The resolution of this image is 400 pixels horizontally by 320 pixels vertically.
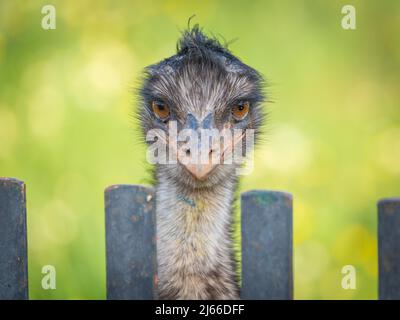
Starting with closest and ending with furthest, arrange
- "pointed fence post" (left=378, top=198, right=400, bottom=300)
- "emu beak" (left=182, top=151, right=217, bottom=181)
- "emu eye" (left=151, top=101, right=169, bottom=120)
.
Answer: "pointed fence post" (left=378, top=198, right=400, bottom=300) < "emu beak" (left=182, top=151, right=217, bottom=181) < "emu eye" (left=151, top=101, right=169, bottom=120)

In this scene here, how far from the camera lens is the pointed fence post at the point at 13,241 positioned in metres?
2.11

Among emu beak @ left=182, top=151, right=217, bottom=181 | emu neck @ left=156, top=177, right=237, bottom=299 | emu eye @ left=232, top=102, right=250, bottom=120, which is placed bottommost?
emu neck @ left=156, top=177, right=237, bottom=299

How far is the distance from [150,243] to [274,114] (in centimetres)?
210

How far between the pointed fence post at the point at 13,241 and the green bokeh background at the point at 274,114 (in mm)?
1832

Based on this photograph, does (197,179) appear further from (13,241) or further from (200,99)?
(13,241)

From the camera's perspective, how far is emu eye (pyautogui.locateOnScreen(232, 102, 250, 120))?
9.25ft

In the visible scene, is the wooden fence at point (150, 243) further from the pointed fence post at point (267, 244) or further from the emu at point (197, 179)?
the emu at point (197, 179)

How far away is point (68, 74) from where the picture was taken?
432cm

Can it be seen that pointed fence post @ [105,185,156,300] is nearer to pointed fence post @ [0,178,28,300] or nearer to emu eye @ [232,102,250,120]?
pointed fence post @ [0,178,28,300]

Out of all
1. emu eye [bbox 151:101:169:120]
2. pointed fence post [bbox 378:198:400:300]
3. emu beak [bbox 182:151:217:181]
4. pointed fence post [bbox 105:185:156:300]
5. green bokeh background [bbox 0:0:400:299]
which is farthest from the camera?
green bokeh background [bbox 0:0:400:299]

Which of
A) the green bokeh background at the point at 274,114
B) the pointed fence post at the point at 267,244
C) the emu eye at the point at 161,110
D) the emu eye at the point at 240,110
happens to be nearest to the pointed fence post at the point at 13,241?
the pointed fence post at the point at 267,244

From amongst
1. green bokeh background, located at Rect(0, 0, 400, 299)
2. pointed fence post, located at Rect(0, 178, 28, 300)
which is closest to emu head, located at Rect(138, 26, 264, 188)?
pointed fence post, located at Rect(0, 178, 28, 300)

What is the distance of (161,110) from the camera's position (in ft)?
9.19

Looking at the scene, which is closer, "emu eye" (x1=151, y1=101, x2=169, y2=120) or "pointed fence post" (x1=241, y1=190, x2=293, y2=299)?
"pointed fence post" (x1=241, y1=190, x2=293, y2=299)
